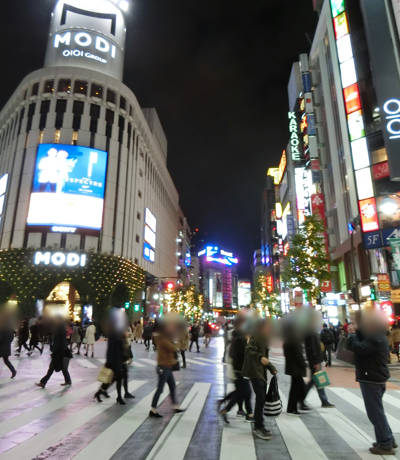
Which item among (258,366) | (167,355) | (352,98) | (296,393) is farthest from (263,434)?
(352,98)

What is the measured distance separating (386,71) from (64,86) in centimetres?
3765

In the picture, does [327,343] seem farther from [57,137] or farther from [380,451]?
[57,137]

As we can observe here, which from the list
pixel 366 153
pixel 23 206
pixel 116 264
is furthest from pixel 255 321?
pixel 23 206

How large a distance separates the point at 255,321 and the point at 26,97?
46.7 meters

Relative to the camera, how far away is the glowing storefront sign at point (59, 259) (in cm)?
3510

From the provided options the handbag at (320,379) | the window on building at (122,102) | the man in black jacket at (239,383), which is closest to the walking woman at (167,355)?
the man in black jacket at (239,383)

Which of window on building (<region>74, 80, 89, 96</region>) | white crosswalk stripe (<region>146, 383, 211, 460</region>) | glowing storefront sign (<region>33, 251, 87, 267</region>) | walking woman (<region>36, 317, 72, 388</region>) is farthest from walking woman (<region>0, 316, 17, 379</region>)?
window on building (<region>74, 80, 89, 96</region>)

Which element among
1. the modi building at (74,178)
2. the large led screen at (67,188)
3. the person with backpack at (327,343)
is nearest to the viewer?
the person with backpack at (327,343)

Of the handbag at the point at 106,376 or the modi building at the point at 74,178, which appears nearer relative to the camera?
the handbag at the point at 106,376

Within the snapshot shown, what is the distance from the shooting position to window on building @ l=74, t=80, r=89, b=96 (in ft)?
139

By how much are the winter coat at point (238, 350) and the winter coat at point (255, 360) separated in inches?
27.3

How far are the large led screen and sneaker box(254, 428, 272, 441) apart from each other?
35.3 meters

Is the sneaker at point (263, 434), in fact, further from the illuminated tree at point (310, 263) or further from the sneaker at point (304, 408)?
the illuminated tree at point (310, 263)

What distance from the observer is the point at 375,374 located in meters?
4.32
